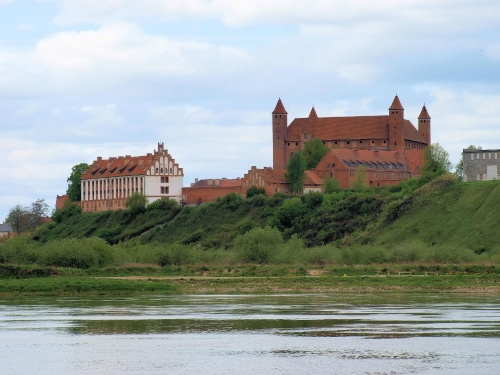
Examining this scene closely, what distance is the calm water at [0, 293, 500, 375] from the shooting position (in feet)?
86.5

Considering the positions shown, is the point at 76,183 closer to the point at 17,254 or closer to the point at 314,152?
the point at 314,152

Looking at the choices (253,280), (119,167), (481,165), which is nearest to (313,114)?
(119,167)

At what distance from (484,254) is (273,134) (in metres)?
105

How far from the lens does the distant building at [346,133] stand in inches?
6737

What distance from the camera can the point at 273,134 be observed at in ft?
574

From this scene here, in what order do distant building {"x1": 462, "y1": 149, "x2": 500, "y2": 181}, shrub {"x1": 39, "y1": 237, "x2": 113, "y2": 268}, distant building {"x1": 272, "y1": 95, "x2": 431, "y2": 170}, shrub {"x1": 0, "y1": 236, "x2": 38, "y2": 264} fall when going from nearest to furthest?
shrub {"x1": 0, "y1": 236, "x2": 38, "y2": 264}
shrub {"x1": 39, "y1": 237, "x2": 113, "y2": 268}
distant building {"x1": 462, "y1": 149, "x2": 500, "y2": 181}
distant building {"x1": 272, "y1": 95, "x2": 431, "y2": 170}

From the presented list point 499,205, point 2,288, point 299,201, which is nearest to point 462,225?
point 499,205

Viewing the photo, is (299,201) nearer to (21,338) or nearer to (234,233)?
(234,233)

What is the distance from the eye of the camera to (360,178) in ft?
454

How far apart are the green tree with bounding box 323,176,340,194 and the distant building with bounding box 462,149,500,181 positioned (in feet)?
→ 68.2

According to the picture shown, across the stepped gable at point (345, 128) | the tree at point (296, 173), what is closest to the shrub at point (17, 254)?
the tree at point (296, 173)

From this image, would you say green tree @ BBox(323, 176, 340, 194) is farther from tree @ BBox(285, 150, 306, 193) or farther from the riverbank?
the riverbank

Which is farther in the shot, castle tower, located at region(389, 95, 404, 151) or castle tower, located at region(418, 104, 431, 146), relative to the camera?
castle tower, located at region(418, 104, 431, 146)

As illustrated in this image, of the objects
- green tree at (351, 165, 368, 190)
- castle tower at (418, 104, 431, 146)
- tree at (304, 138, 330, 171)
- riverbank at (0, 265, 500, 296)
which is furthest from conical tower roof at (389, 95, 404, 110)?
riverbank at (0, 265, 500, 296)
